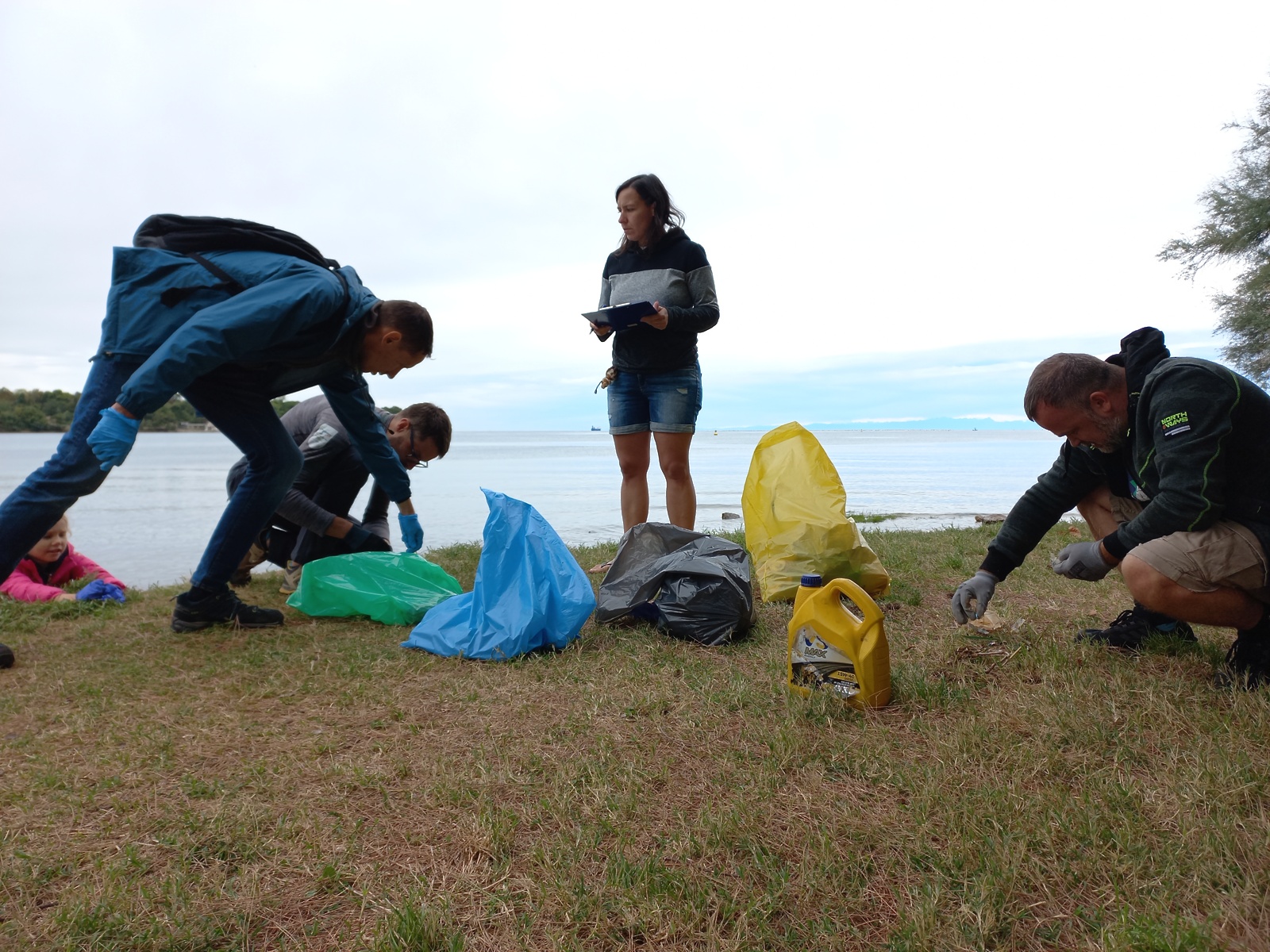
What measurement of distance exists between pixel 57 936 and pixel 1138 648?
9.70ft

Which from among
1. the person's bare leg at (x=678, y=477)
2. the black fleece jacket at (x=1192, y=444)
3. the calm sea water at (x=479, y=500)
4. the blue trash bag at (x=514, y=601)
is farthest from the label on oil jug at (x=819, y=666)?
the calm sea water at (x=479, y=500)

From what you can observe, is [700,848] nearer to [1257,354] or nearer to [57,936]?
[57,936]

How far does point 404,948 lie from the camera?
134 centimetres

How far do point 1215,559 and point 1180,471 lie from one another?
26 centimetres

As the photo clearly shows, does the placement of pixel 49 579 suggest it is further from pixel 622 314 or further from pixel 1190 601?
pixel 1190 601

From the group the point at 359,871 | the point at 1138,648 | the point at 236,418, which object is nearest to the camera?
the point at 359,871

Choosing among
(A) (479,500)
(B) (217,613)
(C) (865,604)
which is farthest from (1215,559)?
(A) (479,500)

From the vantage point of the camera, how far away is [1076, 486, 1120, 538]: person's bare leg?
9.09 feet

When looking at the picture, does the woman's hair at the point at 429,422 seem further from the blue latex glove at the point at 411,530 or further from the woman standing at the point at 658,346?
the woman standing at the point at 658,346

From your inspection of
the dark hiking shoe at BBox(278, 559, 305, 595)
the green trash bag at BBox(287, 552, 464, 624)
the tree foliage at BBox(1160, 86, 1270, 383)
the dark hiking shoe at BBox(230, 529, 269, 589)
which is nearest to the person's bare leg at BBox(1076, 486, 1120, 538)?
the green trash bag at BBox(287, 552, 464, 624)

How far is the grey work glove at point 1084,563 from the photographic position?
2.39 meters

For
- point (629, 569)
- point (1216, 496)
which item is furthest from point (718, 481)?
point (1216, 496)

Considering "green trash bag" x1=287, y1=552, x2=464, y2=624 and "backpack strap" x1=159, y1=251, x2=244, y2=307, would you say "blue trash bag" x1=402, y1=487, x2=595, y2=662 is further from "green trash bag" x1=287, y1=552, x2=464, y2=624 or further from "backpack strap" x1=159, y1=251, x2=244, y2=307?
"backpack strap" x1=159, y1=251, x2=244, y2=307

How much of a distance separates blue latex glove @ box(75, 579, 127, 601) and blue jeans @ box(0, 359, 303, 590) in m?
0.90
